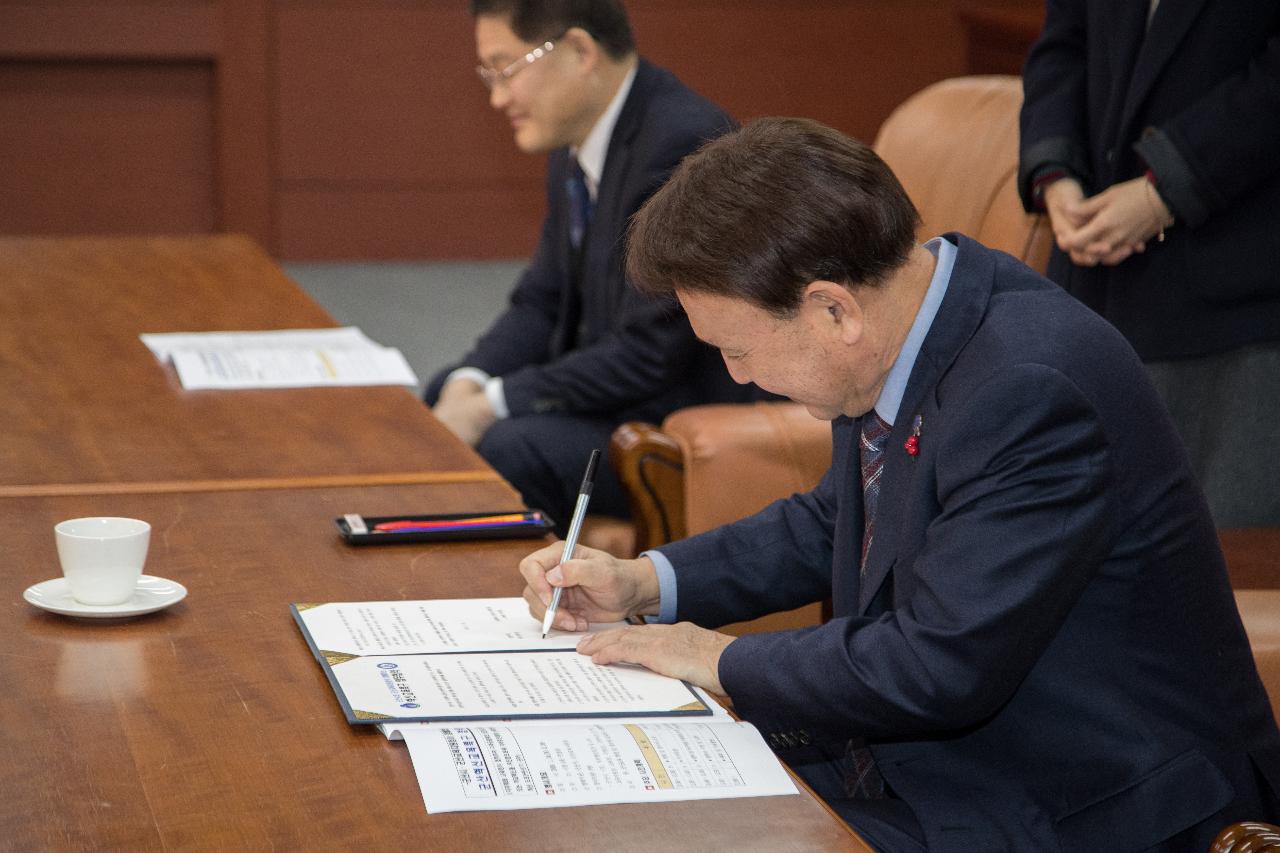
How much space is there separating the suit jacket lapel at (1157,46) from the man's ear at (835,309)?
4.16 ft

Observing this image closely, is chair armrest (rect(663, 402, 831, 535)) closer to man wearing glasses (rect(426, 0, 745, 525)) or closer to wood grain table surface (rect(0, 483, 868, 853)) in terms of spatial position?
man wearing glasses (rect(426, 0, 745, 525))

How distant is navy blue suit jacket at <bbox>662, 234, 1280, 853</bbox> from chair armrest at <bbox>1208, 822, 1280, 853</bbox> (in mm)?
287

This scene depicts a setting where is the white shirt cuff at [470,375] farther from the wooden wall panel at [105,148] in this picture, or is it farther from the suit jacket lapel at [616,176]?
the wooden wall panel at [105,148]

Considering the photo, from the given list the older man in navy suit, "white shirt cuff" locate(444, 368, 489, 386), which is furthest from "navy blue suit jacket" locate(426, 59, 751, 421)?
the older man in navy suit

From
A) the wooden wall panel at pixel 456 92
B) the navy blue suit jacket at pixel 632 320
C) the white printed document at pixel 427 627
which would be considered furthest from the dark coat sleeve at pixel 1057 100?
the wooden wall panel at pixel 456 92

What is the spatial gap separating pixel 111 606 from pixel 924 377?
86 cm

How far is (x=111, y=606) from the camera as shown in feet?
5.50

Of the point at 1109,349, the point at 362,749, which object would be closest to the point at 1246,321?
the point at 1109,349

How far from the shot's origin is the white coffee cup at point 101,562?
1.66 meters

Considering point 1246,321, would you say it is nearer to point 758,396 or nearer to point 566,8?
point 758,396

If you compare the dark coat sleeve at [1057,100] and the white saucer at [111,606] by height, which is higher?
the dark coat sleeve at [1057,100]

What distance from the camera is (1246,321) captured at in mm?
2584

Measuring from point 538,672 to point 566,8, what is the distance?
1986 mm

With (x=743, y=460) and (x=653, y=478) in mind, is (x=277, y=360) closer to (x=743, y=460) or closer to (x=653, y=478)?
(x=653, y=478)
